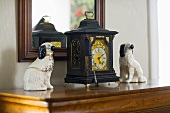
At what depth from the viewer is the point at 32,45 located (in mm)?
1634

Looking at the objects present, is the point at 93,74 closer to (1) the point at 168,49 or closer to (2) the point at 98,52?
(2) the point at 98,52

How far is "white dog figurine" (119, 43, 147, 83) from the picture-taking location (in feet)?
5.87

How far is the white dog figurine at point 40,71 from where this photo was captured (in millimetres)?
1459

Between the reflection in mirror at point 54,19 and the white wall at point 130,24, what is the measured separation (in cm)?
28

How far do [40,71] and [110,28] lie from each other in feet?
2.32

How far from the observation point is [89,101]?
4.17 feet

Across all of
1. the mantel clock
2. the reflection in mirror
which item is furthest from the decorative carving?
the reflection in mirror

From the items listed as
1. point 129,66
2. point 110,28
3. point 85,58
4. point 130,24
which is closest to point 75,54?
point 85,58

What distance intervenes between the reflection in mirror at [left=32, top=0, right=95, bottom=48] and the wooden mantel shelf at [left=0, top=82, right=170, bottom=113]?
14.8 inches

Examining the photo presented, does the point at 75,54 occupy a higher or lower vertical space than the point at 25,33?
lower

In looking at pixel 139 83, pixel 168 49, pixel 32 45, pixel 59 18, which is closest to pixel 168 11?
pixel 168 49

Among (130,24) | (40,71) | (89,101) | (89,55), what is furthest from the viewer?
(130,24)

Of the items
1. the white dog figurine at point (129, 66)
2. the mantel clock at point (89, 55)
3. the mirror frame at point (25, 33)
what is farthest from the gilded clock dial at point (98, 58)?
the mirror frame at point (25, 33)

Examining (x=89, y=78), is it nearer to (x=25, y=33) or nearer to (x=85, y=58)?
(x=85, y=58)
